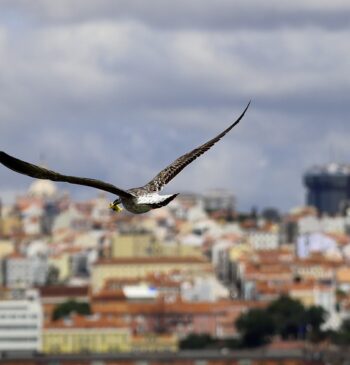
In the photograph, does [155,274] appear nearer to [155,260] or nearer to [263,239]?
[155,260]

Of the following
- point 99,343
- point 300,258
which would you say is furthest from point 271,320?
point 300,258

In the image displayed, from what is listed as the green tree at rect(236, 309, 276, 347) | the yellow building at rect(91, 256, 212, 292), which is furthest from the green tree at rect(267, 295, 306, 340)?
the yellow building at rect(91, 256, 212, 292)

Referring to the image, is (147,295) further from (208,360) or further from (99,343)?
(208,360)

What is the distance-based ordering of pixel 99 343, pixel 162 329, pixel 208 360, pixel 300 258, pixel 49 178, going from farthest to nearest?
pixel 300 258, pixel 162 329, pixel 99 343, pixel 208 360, pixel 49 178

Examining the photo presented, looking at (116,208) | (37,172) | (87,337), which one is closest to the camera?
(37,172)

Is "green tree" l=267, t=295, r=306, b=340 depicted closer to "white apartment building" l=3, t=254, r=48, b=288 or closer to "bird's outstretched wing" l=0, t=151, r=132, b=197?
"white apartment building" l=3, t=254, r=48, b=288

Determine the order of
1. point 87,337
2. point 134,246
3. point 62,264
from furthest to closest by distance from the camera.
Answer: point 62,264, point 134,246, point 87,337

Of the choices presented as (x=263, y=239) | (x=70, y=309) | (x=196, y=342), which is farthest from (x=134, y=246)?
(x=196, y=342)
